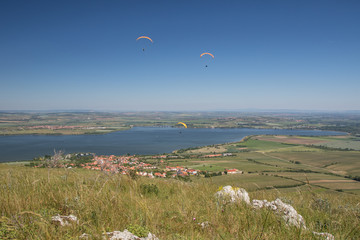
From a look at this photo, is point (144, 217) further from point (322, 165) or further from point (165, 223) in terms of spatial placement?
point (322, 165)

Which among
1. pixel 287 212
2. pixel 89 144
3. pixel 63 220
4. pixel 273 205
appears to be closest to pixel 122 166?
pixel 63 220

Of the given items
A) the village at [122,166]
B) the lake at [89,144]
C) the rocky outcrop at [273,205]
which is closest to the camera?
the rocky outcrop at [273,205]

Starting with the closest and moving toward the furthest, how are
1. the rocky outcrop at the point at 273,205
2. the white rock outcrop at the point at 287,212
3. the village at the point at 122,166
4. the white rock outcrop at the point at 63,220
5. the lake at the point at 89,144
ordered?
the white rock outcrop at the point at 63,220 → the white rock outcrop at the point at 287,212 → the rocky outcrop at the point at 273,205 → the village at the point at 122,166 → the lake at the point at 89,144

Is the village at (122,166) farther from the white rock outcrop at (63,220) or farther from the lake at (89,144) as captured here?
the lake at (89,144)

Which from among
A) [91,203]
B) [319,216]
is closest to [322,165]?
[319,216]

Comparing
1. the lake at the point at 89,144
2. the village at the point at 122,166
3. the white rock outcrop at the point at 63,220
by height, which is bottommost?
the lake at the point at 89,144

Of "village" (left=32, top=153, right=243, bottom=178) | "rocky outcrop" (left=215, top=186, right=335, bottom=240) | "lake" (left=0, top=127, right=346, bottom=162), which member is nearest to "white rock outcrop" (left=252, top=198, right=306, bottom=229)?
"rocky outcrop" (left=215, top=186, right=335, bottom=240)

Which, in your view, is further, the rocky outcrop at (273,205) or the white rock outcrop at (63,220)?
the rocky outcrop at (273,205)

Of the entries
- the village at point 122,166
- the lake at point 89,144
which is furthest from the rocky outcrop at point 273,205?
the lake at point 89,144

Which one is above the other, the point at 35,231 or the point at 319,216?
the point at 35,231

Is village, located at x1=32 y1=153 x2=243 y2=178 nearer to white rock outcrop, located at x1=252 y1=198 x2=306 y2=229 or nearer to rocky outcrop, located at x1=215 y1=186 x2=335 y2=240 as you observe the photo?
rocky outcrop, located at x1=215 y1=186 x2=335 y2=240

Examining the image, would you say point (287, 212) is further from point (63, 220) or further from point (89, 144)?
point (89, 144)
